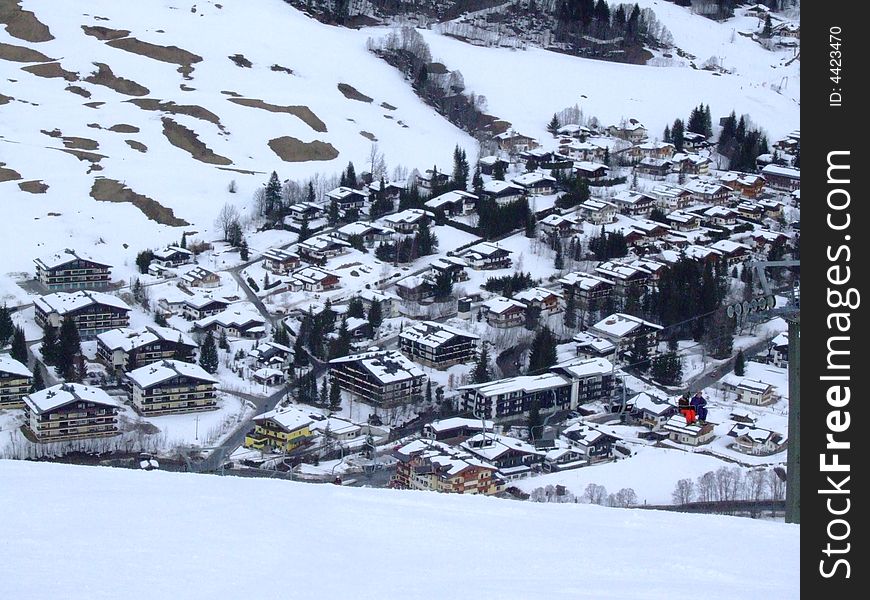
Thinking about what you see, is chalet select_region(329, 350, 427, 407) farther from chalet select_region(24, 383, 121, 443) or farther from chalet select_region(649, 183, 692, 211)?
chalet select_region(649, 183, 692, 211)

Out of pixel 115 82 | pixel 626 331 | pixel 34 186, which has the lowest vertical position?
pixel 626 331

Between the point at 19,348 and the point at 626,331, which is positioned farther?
the point at 626,331

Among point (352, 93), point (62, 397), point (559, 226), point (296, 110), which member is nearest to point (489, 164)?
point (559, 226)

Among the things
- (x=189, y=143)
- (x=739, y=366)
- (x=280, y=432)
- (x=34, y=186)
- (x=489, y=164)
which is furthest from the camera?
(x=189, y=143)

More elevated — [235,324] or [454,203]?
[454,203]

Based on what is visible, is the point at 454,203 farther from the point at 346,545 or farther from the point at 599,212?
the point at 346,545

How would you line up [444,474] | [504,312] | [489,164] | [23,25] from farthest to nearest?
1. [23,25]
2. [489,164]
3. [504,312]
4. [444,474]

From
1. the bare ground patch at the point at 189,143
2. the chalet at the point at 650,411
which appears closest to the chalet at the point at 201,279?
the bare ground patch at the point at 189,143

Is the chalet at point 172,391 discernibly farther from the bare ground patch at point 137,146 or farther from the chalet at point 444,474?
the bare ground patch at point 137,146
